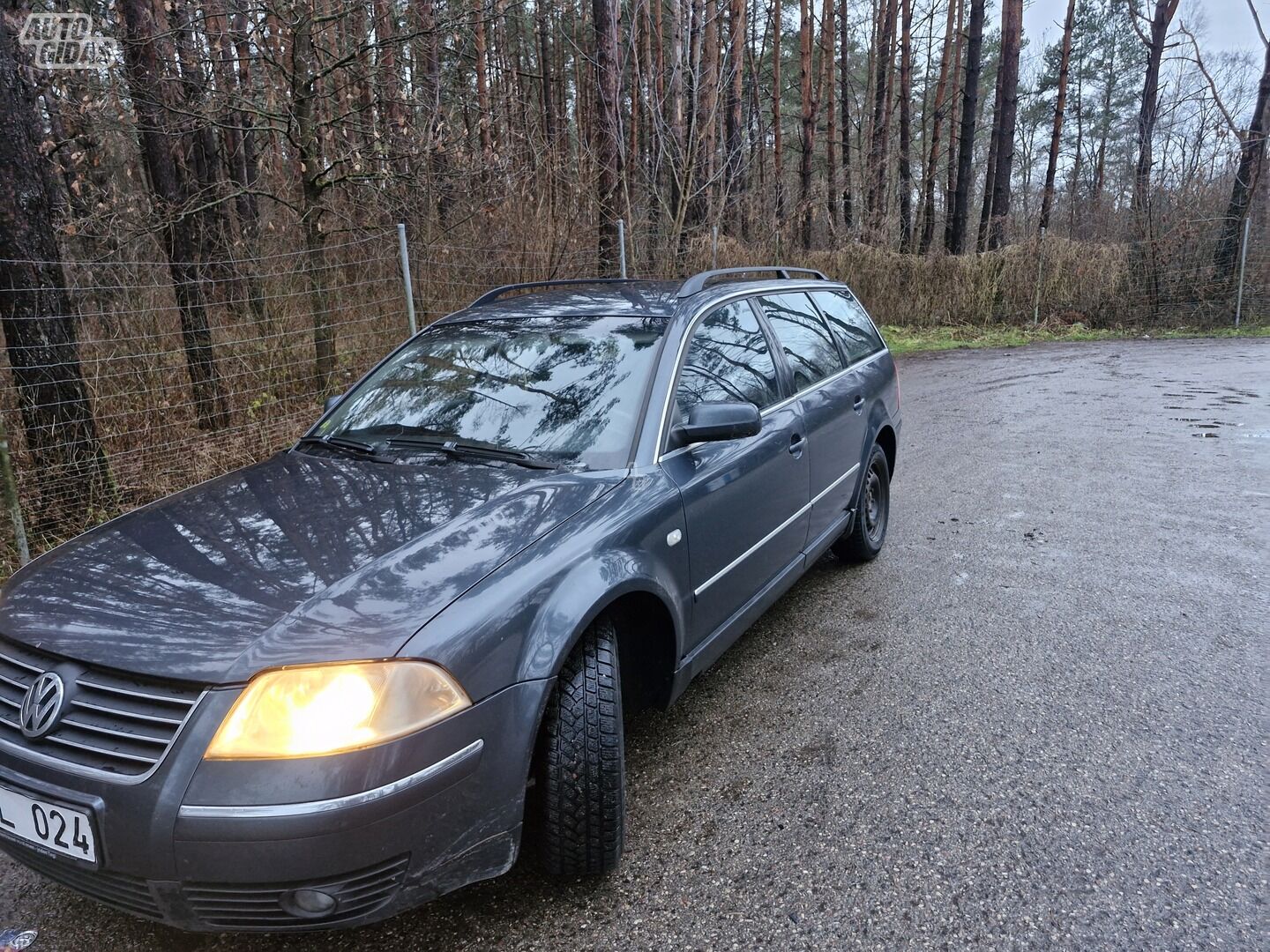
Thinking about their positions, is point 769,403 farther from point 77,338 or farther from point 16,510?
point 77,338

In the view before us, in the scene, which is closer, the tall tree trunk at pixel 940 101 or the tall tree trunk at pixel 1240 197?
the tall tree trunk at pixel 1240 197

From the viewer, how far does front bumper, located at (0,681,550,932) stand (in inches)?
63.5

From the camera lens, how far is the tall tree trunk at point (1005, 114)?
18641 millimetres

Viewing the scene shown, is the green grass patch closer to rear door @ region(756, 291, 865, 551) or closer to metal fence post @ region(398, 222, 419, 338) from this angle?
metal fence post @ region(398, 222, 419, 338)

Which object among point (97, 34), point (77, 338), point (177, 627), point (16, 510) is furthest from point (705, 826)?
point (97, 34)

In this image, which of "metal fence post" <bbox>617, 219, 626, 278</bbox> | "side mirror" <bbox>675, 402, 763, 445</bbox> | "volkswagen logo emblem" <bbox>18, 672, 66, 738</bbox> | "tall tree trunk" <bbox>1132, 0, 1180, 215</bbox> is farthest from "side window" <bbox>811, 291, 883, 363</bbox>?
"tall tree trunk" <bbox>1132, 0, 1180, 215</bbox>

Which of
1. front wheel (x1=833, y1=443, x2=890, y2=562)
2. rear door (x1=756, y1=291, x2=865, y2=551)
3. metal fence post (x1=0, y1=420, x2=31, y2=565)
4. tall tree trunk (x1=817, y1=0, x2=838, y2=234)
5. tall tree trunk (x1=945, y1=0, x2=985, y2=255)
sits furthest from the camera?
tall tree trunk (x1=817, y1=0, x2=838, y2=234)

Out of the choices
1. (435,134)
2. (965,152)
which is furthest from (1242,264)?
(435,134)

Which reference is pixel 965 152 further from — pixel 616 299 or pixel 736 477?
pixel 736 477

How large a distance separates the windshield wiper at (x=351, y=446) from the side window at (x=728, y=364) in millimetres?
1103

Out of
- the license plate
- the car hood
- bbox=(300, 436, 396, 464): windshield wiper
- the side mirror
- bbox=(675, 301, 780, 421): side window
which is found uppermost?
bbox=(675, 301, 780, 421): side window

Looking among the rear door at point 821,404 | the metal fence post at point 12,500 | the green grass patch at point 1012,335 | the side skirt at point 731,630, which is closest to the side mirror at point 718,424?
the side skirt at point 731,630

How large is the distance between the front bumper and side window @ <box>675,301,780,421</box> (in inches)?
63.4

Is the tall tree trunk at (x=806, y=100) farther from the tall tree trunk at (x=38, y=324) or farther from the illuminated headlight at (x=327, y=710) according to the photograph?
the illuminated headlight at (x=327, y=710)
